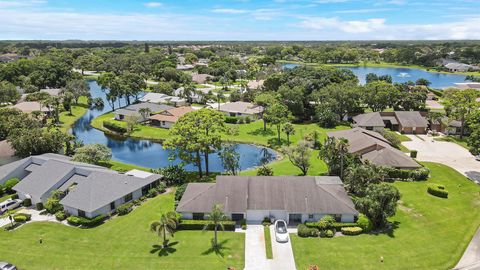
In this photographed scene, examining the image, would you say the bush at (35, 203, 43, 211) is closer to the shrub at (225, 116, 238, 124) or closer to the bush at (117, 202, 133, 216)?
the bush at (117, 202, 133, 216)

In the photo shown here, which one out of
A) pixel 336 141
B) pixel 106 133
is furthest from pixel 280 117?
pixel 106 133

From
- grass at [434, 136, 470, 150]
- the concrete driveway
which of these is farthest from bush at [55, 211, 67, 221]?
grass at [434, 136, 470, 150]

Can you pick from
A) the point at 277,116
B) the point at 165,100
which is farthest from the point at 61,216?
the point at 165,100

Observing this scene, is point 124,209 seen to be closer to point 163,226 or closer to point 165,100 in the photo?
point 163,226

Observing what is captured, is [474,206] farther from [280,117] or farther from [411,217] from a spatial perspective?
[280,117]

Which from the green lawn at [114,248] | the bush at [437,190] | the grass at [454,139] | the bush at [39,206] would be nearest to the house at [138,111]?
the bush at [39,206]
